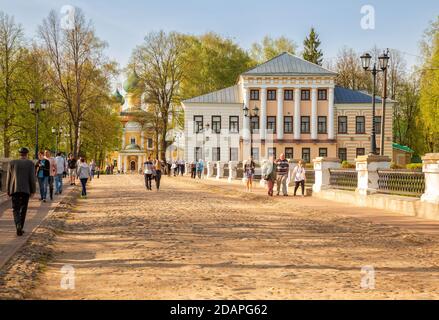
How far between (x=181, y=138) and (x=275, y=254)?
6880cm

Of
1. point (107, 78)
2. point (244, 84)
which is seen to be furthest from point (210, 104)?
point (107, 78)

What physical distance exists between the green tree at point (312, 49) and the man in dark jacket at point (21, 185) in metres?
76.7

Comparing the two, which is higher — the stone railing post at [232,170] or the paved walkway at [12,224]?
the stone railing post at [232,170]

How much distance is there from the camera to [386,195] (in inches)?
797

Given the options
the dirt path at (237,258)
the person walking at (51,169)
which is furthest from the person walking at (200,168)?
the dirt path at (237,258)

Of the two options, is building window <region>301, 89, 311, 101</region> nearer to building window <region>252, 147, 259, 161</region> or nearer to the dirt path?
building window <region>252, 147, 259, 161</region>

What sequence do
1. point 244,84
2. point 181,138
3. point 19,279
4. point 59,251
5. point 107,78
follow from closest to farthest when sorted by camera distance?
point 19,279 → point 59,251 → point 107,78 → point 244,84 → point 181,138

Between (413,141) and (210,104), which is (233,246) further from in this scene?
(413,141)

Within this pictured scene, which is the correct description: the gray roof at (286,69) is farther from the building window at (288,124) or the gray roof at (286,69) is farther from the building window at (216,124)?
the building window at (216,124)

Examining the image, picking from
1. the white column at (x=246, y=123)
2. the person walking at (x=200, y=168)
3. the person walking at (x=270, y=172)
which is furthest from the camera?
the white column at (x=246, y=123)

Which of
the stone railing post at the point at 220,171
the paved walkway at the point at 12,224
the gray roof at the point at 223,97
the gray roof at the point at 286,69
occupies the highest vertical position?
the gray roof at the point at 286,69

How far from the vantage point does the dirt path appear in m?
7.06

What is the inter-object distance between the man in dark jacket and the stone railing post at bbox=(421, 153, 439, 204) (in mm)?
9642

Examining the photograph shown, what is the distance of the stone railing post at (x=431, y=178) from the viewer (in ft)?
52.7
